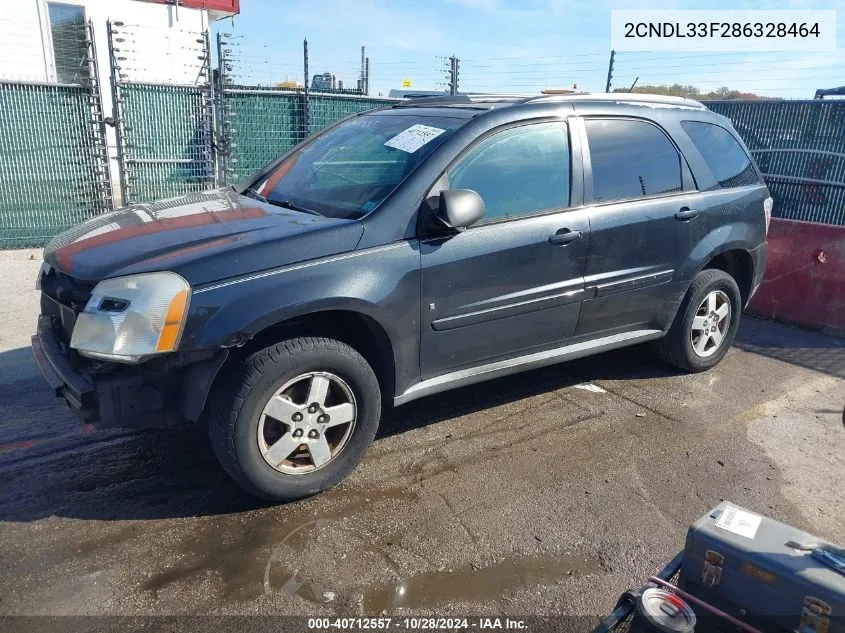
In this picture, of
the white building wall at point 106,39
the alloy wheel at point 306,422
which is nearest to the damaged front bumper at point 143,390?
the alloy wheel at point 306,422

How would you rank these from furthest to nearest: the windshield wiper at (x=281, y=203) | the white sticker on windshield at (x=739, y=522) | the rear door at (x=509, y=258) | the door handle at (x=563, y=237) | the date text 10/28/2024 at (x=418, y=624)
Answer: the door handle at (x=563, y=237), the windshield wiper at (x=281, y=203), the rear door at (x=509, y=258), the date text 10/28/2024 at (x=418, y=624), the white sticker on windshield at (x=739, y=522)

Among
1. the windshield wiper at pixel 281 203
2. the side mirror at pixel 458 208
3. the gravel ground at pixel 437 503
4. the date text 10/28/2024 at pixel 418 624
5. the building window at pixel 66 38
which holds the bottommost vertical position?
the gravel ground at pixel 437 503

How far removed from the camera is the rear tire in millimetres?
4801

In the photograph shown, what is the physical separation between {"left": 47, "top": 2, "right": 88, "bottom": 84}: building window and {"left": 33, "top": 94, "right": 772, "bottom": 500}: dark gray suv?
10957mm

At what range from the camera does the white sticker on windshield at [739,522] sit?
2252 millimetres

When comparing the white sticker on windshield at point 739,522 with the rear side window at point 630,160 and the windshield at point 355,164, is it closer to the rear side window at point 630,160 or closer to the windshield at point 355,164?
the windshield at point 355,164

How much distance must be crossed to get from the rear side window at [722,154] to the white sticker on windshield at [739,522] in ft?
10.1

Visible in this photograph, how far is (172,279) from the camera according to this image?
290 centimetres

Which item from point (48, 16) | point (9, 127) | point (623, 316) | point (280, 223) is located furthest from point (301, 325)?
point (48, 16)

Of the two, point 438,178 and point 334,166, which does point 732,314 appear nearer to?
point 438,178

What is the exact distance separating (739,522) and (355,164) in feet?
8.73

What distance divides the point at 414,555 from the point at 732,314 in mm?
3367

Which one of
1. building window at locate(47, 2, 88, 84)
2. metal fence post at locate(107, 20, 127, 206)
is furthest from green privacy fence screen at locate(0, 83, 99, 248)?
building window at locate(47, 2, 88, 84)

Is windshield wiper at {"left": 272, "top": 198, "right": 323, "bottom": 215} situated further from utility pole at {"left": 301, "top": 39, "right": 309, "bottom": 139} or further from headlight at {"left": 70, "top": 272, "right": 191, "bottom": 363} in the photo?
utility pole at {"left": 301, "top": 39, "right": 309, "bottom": 139}
